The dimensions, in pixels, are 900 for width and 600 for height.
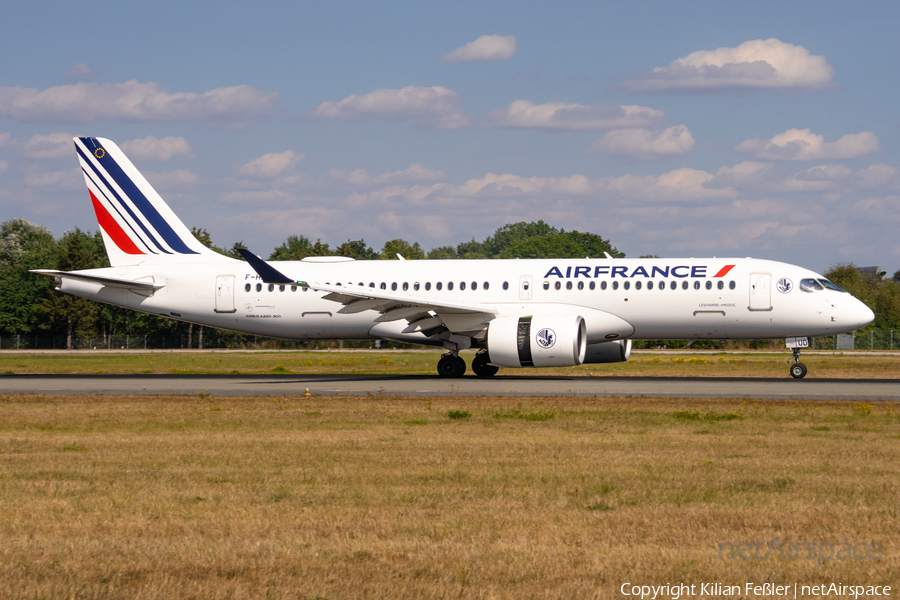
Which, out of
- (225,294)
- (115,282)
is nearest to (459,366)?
(225,294)

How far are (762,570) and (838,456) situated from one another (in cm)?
605

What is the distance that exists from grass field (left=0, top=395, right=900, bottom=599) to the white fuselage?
429 inches

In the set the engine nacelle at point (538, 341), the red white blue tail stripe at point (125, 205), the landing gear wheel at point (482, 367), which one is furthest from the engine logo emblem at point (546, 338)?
the red white blue tail stripe at point (125, 205)

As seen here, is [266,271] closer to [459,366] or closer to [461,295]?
[461,295]

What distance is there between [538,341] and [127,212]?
52.9 feet

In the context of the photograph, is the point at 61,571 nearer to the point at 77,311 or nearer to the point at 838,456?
the point at 838,456

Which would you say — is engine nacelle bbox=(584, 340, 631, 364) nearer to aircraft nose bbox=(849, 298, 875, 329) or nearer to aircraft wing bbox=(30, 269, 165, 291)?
aircraft nose bbox=(849, 298, 875, 329)

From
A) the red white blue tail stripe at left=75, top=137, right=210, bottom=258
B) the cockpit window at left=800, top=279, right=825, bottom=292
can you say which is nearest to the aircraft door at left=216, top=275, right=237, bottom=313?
the red white blue tail stripe at left=75, top=137, right=210, bottom=258

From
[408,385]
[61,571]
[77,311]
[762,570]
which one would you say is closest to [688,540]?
[762,570]

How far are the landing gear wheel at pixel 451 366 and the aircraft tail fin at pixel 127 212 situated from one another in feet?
29.9

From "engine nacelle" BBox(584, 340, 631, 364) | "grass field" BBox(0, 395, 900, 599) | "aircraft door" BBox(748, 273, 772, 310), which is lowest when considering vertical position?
"grass field" BBox(0, 395, 900, 599)

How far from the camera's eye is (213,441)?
13711 millimetres

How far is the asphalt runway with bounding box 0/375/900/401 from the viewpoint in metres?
22.1

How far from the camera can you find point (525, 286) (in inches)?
1112
